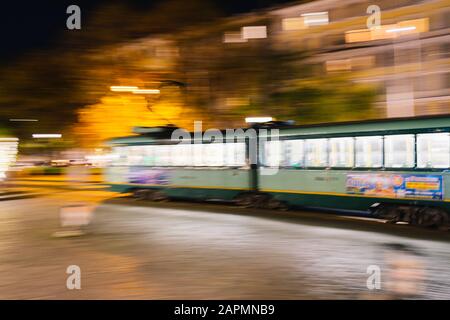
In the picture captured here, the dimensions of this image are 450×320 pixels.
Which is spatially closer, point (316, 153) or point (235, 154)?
point (316, 153)

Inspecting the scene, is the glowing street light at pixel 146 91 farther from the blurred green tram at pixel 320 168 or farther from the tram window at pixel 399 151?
the tram window at pixel 399 151

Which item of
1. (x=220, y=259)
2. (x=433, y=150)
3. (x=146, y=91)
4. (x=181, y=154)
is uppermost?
(x=146, y=91)

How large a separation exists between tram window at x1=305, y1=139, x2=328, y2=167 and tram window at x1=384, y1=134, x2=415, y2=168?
2.11 metres

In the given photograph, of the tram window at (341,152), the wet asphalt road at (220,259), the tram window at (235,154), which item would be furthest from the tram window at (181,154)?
the tram window at (341,152)

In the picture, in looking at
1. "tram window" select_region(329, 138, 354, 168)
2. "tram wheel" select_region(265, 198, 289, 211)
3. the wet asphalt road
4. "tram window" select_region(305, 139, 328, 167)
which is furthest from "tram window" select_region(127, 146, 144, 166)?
"tram window" select_region(329, 138, 354, 168)

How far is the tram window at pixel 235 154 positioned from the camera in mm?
19000

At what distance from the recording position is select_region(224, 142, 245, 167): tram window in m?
19.0

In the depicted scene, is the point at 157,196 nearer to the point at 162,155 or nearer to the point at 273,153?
the point at 162,155

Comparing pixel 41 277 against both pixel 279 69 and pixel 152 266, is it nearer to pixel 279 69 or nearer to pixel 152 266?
pixel 152 266

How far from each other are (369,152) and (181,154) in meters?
8.28

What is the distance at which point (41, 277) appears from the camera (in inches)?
336

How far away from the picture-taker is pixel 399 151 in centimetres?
1452

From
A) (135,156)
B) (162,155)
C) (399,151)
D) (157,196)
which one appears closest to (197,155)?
(162,155)
